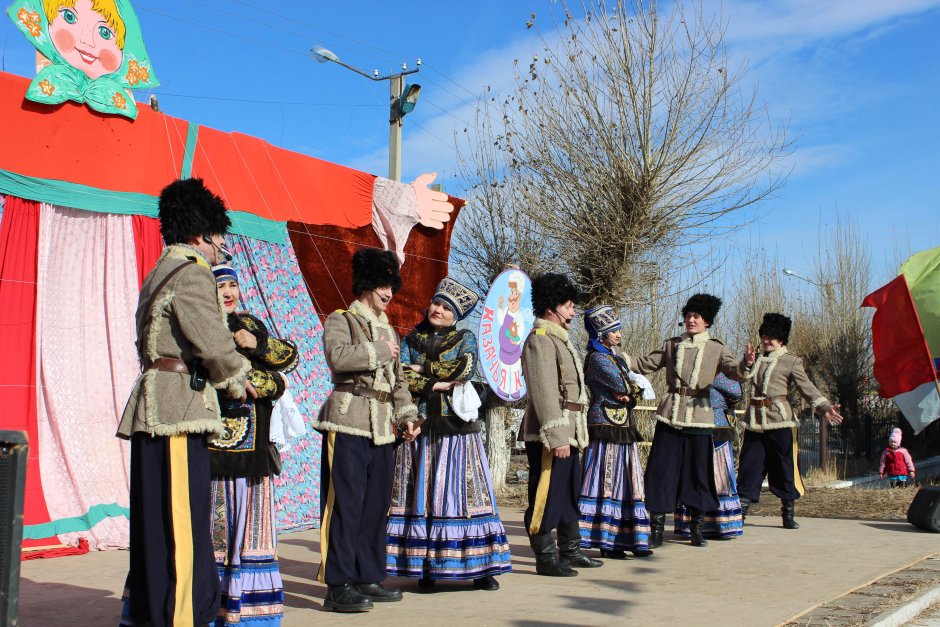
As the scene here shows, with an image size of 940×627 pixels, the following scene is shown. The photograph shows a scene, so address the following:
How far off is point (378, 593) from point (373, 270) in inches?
69.5

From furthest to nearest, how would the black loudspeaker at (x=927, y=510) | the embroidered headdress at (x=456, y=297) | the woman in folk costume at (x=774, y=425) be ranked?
the woman in folk costume at (x=774, y=425) < the black loudspeaker at (x=927, y=510) < the embroidered headdress at (x=456, y=297)

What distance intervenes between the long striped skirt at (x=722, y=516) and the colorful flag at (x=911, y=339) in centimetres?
180

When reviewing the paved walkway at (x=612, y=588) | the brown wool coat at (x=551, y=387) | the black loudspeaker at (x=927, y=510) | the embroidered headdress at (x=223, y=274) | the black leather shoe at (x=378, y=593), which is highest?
the embroidered headdress at (x=223, y=274)

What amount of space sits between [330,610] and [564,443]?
1.77 m

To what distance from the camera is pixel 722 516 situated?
25.8 ft

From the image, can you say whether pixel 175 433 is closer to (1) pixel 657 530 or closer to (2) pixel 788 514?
(1) pixel 657 530

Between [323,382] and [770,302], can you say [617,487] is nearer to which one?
[323,382]

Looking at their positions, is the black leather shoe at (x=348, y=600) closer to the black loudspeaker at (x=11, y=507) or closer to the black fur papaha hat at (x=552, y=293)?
the black fur papaha hat at (x=552, y=293)

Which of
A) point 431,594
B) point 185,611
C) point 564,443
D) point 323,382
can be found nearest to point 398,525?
point 431,594

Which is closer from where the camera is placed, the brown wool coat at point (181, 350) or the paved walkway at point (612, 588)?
the brown wool coat at point (181, 350)

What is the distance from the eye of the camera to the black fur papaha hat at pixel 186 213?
13.0 ft

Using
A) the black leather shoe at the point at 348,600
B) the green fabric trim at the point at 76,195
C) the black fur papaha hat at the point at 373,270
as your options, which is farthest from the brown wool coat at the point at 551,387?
the green fabric trim at the point at 76,195

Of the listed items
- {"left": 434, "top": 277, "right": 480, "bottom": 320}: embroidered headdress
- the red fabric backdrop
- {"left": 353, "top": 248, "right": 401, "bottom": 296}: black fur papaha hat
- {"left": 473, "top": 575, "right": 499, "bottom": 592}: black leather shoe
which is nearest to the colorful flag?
the red fabric backdrop

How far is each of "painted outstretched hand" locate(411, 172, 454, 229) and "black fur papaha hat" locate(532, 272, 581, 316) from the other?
12.1 ft
